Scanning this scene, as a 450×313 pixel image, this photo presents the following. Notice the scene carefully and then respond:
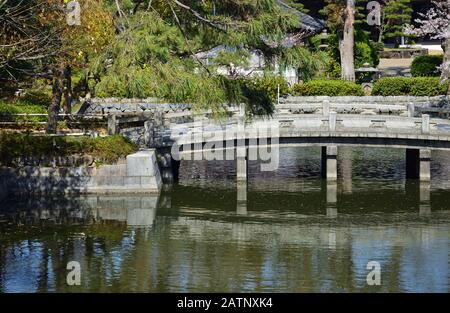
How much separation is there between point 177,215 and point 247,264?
6.47m

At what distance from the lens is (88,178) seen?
108ft

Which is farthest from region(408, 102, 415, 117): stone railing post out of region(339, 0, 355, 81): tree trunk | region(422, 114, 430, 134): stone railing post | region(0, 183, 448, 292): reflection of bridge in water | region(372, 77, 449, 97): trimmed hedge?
region(339, 0, 355, 81): tree trunk

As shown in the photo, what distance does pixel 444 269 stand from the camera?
24719mm

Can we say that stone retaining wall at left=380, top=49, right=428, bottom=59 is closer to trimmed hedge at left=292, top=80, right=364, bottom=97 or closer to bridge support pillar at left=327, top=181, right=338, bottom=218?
trimmed hedge at left=292, top=80, right=364, bottom=97

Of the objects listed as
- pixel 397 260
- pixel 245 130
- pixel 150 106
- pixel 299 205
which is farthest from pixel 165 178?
pixel 397 260

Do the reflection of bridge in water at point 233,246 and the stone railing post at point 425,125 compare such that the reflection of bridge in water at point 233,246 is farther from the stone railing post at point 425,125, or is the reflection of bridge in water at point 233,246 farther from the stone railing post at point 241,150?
the stone railing post at point 425,125

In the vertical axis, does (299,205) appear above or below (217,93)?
below

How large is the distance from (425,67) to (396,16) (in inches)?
551

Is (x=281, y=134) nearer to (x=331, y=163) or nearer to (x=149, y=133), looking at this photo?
(x=331, y=163)

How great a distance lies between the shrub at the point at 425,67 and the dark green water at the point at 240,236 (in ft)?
58.1

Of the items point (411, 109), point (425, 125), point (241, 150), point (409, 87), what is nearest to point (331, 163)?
point (241, 150)

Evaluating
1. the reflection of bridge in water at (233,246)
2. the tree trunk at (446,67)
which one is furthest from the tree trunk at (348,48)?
the reflection of bridge in water at (233,246)
